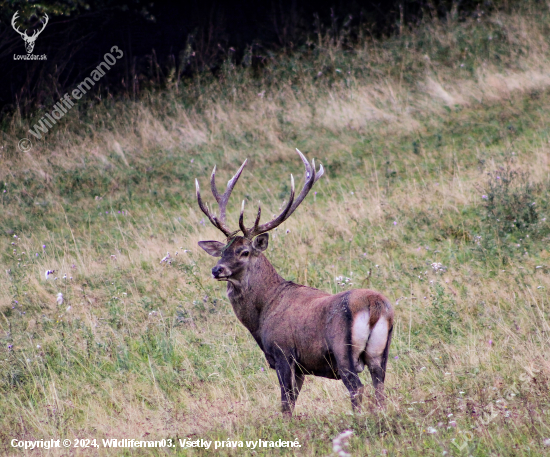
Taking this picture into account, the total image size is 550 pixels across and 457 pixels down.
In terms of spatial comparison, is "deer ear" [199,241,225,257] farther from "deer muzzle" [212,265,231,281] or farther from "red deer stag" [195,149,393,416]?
"deer muzzle" [212,265,231,281]

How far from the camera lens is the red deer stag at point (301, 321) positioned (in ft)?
14.7

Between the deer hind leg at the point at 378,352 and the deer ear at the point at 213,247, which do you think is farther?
the deer ear at the point at 213,247

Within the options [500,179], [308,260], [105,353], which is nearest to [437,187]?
[500,179]

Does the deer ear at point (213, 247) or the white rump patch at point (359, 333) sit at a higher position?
the white rump patch at point (359, 333)

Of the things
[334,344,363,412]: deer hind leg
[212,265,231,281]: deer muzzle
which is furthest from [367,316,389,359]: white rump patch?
[212,265,231,281]: deer muzzle

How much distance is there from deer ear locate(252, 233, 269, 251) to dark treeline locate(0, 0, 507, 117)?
865cm

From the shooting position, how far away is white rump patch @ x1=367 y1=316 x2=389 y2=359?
4449 millimetres

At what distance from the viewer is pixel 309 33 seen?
49.8ft

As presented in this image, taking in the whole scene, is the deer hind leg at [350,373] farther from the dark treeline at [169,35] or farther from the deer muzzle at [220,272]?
the dark treeline at [169,35]

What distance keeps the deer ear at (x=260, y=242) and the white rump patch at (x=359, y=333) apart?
4.73 ft

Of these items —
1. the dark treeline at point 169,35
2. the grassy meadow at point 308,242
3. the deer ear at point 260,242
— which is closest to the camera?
the grassy meadow at point 308,242

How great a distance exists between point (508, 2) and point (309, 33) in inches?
169

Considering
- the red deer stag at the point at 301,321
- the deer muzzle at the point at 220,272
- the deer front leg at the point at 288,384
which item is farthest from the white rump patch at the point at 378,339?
the deer muzzle at the point at 220,272

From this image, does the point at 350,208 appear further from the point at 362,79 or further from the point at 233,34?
the point at 233,34
